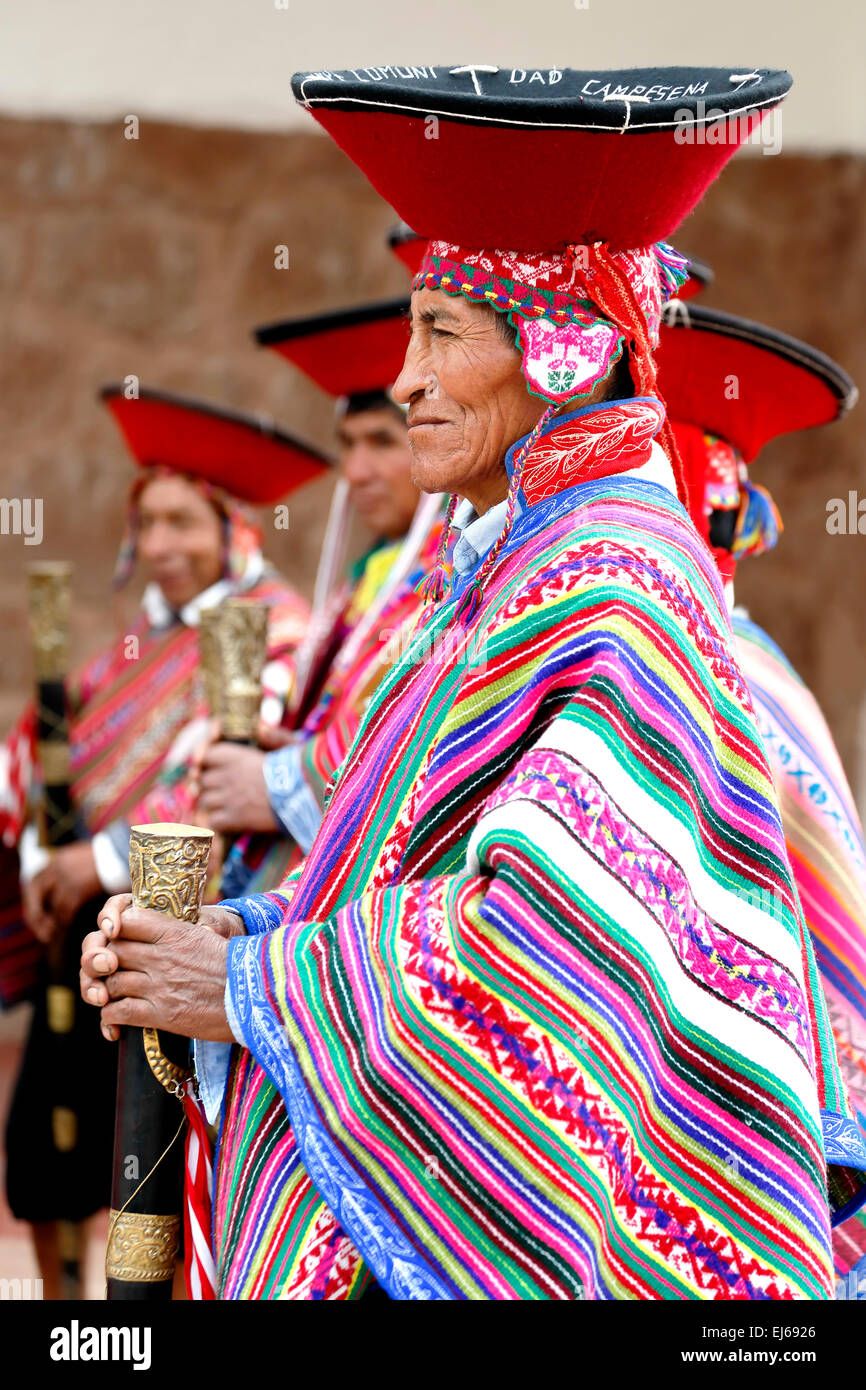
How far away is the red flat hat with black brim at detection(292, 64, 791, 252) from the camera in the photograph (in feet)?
6.45

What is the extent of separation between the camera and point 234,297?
634 centimetres

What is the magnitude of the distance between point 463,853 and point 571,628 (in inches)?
11.9

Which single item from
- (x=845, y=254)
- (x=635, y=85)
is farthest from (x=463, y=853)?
(x=845, y=254)

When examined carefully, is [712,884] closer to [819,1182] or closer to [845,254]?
[819,1182]

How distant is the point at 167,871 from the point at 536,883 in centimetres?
50

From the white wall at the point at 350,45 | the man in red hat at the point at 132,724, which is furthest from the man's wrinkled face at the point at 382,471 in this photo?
the white wall at the point at 350,45

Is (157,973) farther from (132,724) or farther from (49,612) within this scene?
(132,724)

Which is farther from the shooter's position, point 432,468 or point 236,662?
point 236,662

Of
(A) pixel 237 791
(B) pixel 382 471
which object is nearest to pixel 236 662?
(A) pixel 237 791

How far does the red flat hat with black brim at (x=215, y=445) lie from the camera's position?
484cm

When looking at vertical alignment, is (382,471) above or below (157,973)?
above

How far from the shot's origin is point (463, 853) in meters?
1.95

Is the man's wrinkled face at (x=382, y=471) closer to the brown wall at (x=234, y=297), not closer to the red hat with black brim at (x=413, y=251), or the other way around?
the red hat with black brim at (x=413, y=251)

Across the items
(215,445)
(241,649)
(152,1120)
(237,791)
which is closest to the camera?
(152,1120)
